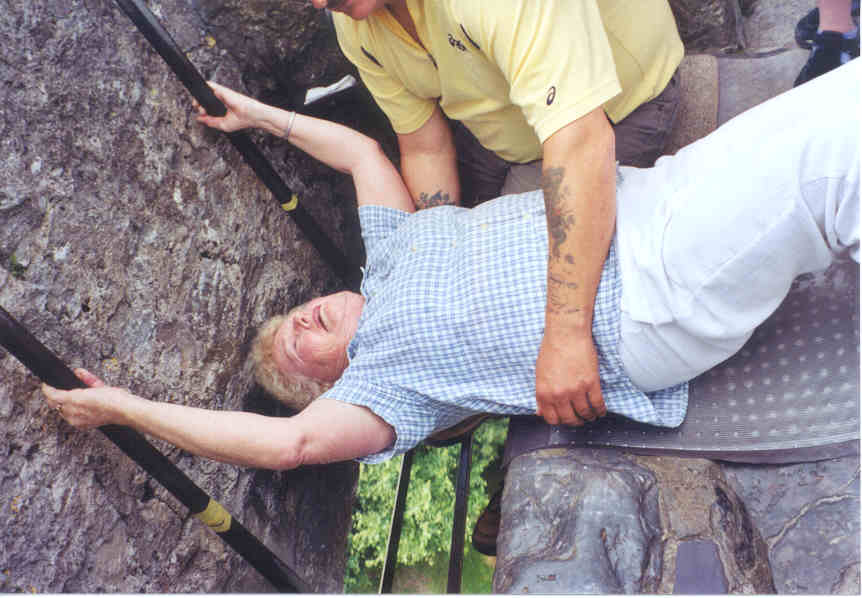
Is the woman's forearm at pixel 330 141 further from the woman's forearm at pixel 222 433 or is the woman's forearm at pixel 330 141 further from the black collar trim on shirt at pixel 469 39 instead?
the woman's forearm at pixel 222 433

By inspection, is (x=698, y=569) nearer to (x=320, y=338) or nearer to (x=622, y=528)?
(x=622, y=528)

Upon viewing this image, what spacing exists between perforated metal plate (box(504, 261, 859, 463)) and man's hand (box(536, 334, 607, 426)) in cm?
18

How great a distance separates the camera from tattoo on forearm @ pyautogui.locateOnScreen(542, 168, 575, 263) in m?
1.54

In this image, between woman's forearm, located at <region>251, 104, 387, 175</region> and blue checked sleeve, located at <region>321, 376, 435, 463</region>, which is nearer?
blue checked sleeve, located at <region>321, 376, 435, 463</region>

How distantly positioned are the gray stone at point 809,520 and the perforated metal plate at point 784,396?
48mm

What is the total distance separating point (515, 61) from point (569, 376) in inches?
30.4

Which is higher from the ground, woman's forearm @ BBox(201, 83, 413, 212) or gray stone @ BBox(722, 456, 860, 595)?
woman's forearm @ BBox(201, 83, 413, 212)

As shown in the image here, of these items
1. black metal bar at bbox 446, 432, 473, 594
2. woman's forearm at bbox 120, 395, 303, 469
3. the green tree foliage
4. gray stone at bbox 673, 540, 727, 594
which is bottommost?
A: the green tree foliage

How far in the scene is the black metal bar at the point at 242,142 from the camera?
1812 mm

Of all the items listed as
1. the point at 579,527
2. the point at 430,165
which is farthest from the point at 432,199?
the point at 579,527

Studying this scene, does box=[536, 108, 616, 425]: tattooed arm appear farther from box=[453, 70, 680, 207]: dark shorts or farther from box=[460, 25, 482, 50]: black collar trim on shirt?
box=[453, 70, 680, 207]: dark shorts

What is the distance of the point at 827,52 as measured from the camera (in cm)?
197

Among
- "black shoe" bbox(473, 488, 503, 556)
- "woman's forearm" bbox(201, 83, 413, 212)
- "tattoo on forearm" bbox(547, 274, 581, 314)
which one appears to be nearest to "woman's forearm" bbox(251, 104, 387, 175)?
"woman's forearm" bbox(201, 83, 413, 212)

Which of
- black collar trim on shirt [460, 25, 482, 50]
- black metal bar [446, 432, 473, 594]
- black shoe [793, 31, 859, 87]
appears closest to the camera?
black collar trim on shirt [460, 25, 482, 50]
